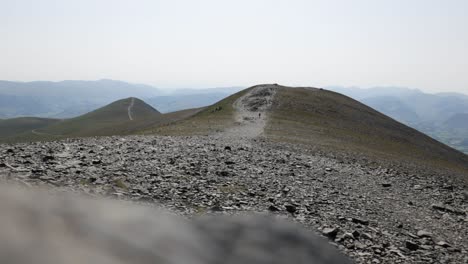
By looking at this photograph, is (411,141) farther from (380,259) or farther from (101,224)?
(101,224)

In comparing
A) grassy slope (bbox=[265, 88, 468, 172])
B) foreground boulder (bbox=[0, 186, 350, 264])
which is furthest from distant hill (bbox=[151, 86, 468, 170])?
foreground boulder (bbox=[0, 186, 350, 264])

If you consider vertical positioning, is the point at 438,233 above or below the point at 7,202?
below

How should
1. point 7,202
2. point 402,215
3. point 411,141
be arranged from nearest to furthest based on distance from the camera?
point 7,202 < point 402,215 < point 411,141

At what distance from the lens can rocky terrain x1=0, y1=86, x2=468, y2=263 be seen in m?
13.3

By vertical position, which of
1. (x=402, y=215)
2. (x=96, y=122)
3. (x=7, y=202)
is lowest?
(x=96, y=122)

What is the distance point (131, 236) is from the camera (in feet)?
32.1

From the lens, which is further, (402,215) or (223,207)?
(402,215)

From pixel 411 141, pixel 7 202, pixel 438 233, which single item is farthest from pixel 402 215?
pixel 411 141

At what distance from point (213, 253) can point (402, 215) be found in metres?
11.8

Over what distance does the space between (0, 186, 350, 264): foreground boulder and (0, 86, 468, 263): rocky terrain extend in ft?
3.85

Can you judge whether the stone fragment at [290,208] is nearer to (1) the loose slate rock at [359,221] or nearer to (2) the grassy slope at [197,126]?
(1) the loose slate rock at [359,221]

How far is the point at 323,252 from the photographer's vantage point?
38.4 ft

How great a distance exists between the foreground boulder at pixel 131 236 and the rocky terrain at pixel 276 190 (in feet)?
3.85

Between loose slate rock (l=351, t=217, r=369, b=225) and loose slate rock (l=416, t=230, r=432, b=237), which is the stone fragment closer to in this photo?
loose slate rock (l=351, t=217, r=369, b=225)
